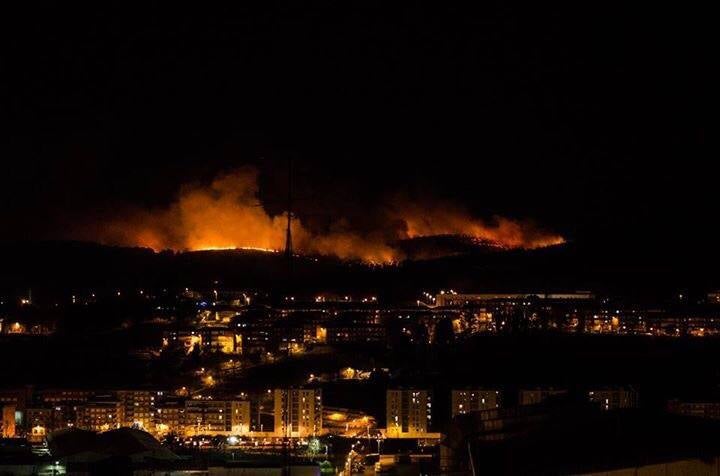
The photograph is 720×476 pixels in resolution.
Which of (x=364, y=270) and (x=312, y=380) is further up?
(x=364, y=270)

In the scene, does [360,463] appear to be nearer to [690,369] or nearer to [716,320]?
[690,369]

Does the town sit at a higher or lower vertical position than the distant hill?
lower

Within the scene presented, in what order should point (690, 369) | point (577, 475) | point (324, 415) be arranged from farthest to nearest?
point (690, 369) < point (324, 415) < point (577, 475)

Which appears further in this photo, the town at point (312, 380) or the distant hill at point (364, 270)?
the distant hill at point (364, 270)

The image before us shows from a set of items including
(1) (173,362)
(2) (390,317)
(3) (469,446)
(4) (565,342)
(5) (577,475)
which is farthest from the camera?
(2) (390,317)

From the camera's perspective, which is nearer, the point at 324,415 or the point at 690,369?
the point at 324,415

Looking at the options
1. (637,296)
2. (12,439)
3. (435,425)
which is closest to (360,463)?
(435,425)

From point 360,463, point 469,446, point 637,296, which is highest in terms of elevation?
point 637,296

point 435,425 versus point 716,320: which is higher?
point 716,320

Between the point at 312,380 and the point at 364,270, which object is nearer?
the point at 312,380

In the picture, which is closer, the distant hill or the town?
the town

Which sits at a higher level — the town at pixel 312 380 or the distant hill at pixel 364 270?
the distant hill at pixel 364 270
